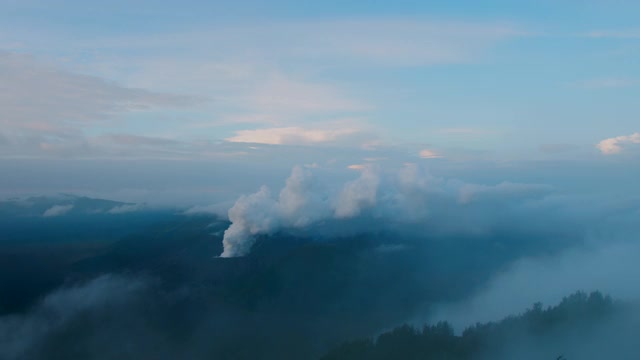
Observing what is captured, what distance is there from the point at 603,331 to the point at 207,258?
10735 cm

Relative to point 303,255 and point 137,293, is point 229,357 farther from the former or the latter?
point 303,255

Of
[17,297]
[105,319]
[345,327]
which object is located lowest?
[345,327]

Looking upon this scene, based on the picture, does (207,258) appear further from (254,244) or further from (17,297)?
(17,297)

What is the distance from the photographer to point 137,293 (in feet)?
411

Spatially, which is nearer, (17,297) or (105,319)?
(17,297)

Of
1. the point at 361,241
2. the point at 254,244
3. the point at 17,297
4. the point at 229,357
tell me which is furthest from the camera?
the point at 361,241

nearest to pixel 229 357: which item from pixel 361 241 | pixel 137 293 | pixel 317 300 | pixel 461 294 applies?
pixel 137 293

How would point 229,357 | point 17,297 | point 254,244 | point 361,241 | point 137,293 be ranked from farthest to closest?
point 361,241 → point 254,244 → point 137,293 → point 229,357 → point 17,297

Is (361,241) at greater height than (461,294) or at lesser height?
greater

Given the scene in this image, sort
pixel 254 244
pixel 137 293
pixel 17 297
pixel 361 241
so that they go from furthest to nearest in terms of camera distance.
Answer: pixel 361 241 < pixel 254 244 < pixel 137 293 < pixel 17 297

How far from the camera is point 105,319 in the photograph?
108500 mm

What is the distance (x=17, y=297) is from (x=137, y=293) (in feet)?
130

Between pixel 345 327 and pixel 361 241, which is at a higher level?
pixel 361 241

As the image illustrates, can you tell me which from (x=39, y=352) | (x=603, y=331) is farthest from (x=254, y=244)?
(x=603, y=331)
